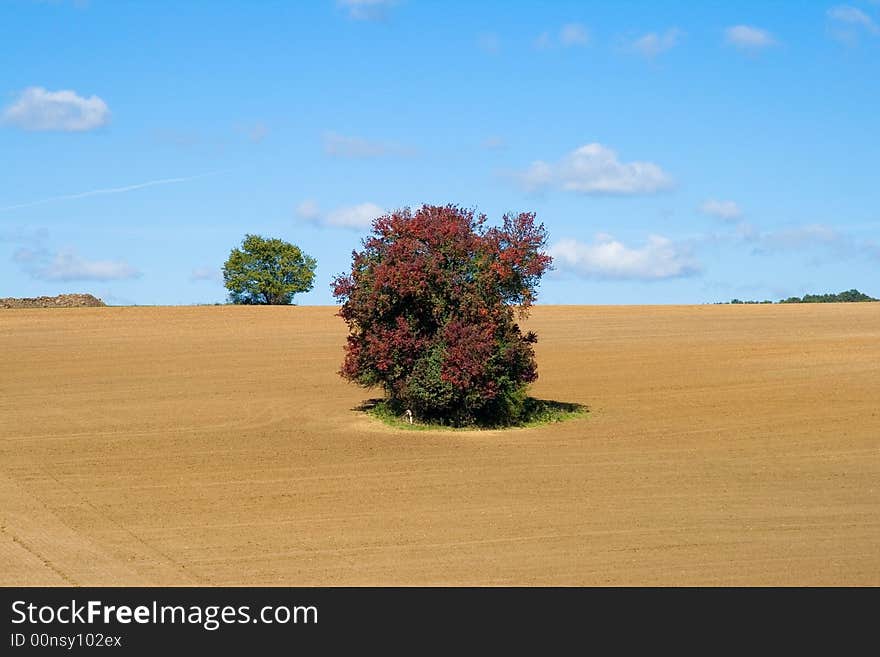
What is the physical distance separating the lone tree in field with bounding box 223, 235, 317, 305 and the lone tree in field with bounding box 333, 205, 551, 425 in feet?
180

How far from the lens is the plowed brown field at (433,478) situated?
50.6 feet

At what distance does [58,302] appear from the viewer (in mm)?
71000

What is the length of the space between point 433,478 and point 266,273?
64141 millimetres

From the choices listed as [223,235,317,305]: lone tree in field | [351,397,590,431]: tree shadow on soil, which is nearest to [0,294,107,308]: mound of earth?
[223,235,317,305]: lone tree in field

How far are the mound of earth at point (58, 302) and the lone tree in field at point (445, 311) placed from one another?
43892mm

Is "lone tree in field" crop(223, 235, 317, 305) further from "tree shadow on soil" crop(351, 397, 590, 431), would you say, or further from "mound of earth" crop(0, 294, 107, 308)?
"tree shadow on soil" crop(351, 397, 590, 431)

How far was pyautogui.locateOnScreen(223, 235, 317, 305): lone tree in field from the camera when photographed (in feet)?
277

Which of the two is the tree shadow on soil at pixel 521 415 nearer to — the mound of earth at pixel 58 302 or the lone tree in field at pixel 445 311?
the lone tree in field at pixel 445 311

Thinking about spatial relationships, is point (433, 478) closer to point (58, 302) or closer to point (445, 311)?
point (445, 311)

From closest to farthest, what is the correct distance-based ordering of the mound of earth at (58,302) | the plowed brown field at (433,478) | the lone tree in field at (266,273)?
the plowed brown field at (433,478) → the mound of earth at (58,302) → the lone tree in field at (266,273)

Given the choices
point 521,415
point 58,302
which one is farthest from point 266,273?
point 521,415

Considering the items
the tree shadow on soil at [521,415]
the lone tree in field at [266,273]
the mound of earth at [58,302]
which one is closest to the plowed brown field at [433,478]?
the tree shadow on soil at [521,415]

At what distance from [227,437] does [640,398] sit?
46.8 ft
